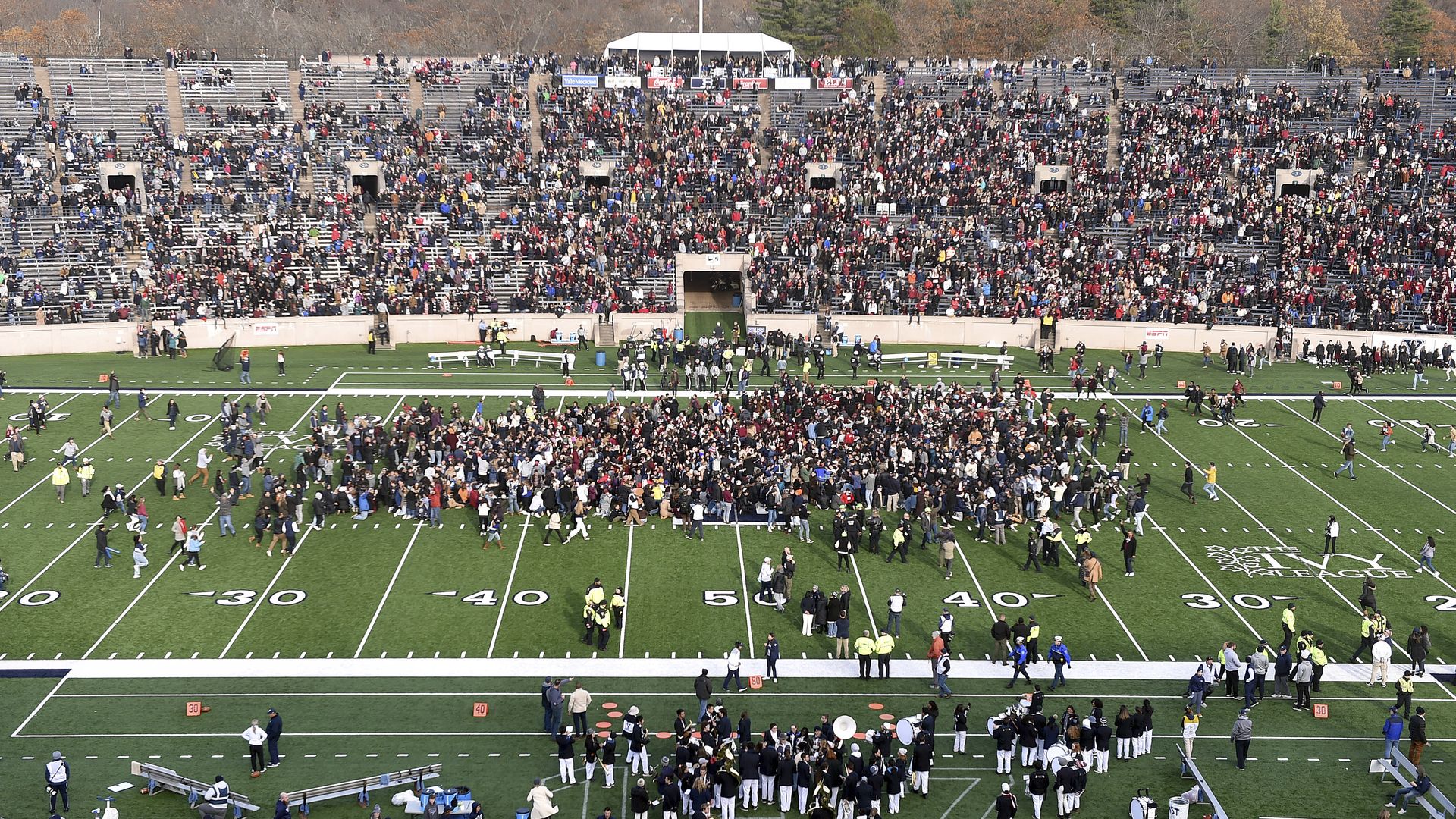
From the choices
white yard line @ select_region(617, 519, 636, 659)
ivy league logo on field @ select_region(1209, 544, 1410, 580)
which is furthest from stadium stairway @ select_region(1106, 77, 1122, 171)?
white yard line @ select_region(617, 519, 636, 659)

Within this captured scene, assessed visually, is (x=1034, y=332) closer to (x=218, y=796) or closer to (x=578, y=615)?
(x=578, y=615)

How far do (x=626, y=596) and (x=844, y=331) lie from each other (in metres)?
25.2

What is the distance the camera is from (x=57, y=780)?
2075 centimetres

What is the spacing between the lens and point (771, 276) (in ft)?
180

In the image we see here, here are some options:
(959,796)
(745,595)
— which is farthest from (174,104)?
(959,796)

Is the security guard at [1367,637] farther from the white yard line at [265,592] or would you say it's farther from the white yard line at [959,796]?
the white yard line at [265,592]

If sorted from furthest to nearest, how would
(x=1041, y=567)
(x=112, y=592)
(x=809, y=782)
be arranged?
(x=1041, y=567)
(x=112, y=592)
(x=809, y=782)

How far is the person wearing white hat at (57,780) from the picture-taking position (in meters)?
20.8

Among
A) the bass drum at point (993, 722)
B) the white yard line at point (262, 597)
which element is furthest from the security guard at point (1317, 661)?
the white yard line at point (262, 597)

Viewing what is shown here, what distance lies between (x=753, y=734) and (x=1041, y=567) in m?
10.5

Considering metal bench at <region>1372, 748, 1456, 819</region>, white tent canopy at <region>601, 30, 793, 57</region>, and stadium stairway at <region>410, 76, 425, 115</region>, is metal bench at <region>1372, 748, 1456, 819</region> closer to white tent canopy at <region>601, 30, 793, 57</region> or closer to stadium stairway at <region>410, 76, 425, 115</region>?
stadium stairway at <region>410, 76, 425, 115</region>

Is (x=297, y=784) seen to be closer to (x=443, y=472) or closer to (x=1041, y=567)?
(x=443, y=472)

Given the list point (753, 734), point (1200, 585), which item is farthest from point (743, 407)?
point (753, 734)

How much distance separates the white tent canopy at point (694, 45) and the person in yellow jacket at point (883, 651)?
50.3 m
